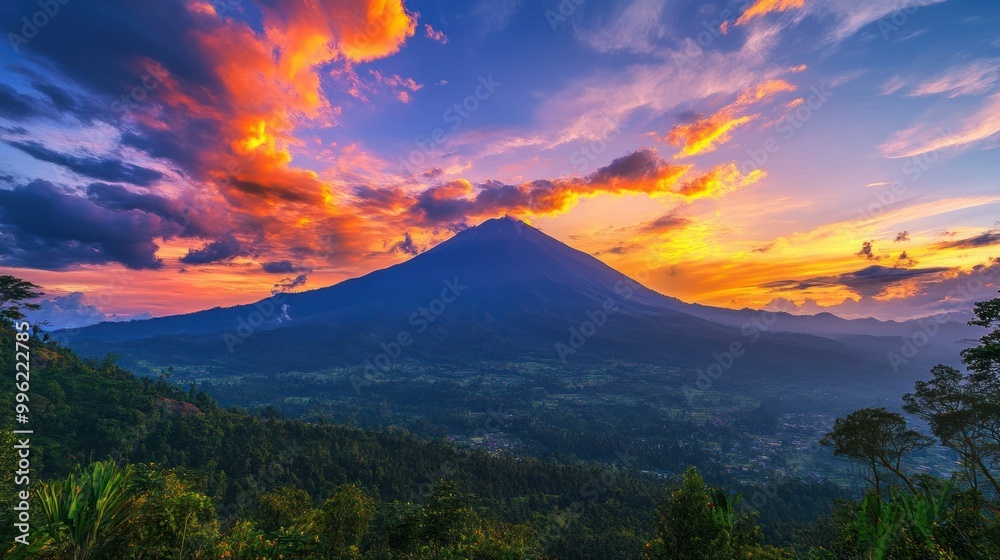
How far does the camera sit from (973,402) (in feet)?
57.1

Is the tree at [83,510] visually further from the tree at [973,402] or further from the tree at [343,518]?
the tree at [973,402]

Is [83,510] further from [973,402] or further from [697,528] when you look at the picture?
[973,402]

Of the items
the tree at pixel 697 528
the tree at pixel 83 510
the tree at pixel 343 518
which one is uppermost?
the tree at pixel 83 510

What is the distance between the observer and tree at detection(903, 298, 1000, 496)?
15555 mm

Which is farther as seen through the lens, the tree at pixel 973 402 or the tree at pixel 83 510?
the tree at pixel 973 402

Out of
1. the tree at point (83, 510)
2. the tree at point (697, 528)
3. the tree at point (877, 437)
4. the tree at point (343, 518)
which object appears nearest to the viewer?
the tree at point (83, 510)

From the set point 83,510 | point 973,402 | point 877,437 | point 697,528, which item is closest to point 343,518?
point 83,510

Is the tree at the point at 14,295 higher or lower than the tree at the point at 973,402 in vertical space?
higher

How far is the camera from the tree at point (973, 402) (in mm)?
15555

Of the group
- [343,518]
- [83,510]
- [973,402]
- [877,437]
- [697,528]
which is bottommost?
[343,518]

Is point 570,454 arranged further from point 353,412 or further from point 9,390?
point 9,390

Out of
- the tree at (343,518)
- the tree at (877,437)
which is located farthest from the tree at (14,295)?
the tree at (877,437)

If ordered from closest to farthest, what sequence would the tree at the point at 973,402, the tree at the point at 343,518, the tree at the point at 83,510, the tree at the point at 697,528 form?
the tree at the point at 83,510 → the tree at the point at 697,528 → the tree at the point at 973,402 → the tree at the point at 343,518

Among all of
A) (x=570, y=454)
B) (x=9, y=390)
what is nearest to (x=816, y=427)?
(x=570, y=454)
